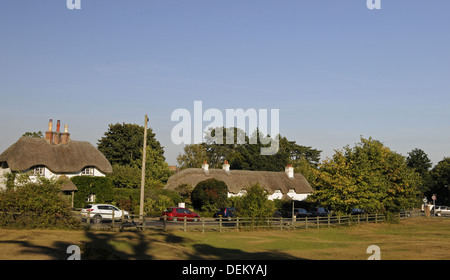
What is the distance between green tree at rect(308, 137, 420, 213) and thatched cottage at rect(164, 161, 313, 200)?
18883mm

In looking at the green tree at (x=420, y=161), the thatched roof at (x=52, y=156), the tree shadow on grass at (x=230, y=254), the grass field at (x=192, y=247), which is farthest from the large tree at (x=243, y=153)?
the tree shadow on grass at (x=230, y=254)

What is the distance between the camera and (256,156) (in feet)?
325

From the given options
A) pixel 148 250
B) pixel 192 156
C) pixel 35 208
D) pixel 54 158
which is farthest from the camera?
pixel 192 156

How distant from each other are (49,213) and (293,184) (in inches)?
1967

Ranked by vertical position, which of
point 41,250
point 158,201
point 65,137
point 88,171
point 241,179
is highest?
point 65,137

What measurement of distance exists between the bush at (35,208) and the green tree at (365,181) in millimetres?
24603

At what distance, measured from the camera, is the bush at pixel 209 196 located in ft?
177

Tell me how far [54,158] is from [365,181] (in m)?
33.6

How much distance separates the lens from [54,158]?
50875 millimetres

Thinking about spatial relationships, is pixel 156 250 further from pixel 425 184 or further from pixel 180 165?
pixel 180 165

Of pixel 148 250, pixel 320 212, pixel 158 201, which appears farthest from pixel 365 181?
pixel 148 250

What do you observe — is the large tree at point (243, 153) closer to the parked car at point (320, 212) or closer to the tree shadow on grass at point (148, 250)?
the parked car at point (320, 212)

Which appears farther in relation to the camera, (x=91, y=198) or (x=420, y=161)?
(x=420, y=161)

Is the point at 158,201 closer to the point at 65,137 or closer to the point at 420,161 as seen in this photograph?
the point at 65,137
